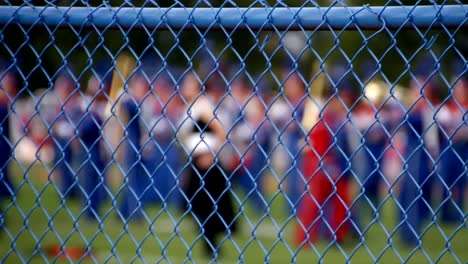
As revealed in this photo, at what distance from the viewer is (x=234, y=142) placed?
9.59 metres

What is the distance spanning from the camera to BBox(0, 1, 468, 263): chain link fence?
2.72 metres

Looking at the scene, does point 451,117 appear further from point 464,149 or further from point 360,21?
point 360,21

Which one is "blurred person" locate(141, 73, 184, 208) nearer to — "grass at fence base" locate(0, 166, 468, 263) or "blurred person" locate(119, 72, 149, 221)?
"blurred person" locate(119, 72, 149, 221)

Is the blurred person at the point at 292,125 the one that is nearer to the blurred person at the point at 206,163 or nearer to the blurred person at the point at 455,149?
the blurred person at the point at 206,163

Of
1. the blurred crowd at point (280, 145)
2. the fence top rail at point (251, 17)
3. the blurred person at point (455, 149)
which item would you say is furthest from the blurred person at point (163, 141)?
the fence top rail at point (251, 17)

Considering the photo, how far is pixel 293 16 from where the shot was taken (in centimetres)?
263

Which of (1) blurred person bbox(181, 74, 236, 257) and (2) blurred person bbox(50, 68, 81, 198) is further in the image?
(2) blurred person bbox(50, 68, 81, 198)

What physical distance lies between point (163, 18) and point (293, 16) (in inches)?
18.8

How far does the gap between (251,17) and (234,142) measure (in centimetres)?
692

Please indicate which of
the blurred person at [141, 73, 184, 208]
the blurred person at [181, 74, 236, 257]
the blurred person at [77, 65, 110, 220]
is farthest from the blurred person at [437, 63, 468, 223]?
the blurred person at [77, 65, 110, 220]

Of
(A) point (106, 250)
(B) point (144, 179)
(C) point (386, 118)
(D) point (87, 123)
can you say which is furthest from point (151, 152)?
(A) point (106, 250)

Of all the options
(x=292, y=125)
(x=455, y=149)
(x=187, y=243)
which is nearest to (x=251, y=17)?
(x=187, y=243)

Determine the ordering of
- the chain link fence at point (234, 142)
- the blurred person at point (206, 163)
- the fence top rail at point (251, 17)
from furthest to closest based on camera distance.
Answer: the blurred person at point (206, 163), the chain link fence at point (234, 142), the fence top rail at point (251, 17)

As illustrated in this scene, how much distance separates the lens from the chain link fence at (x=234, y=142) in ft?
8.91
